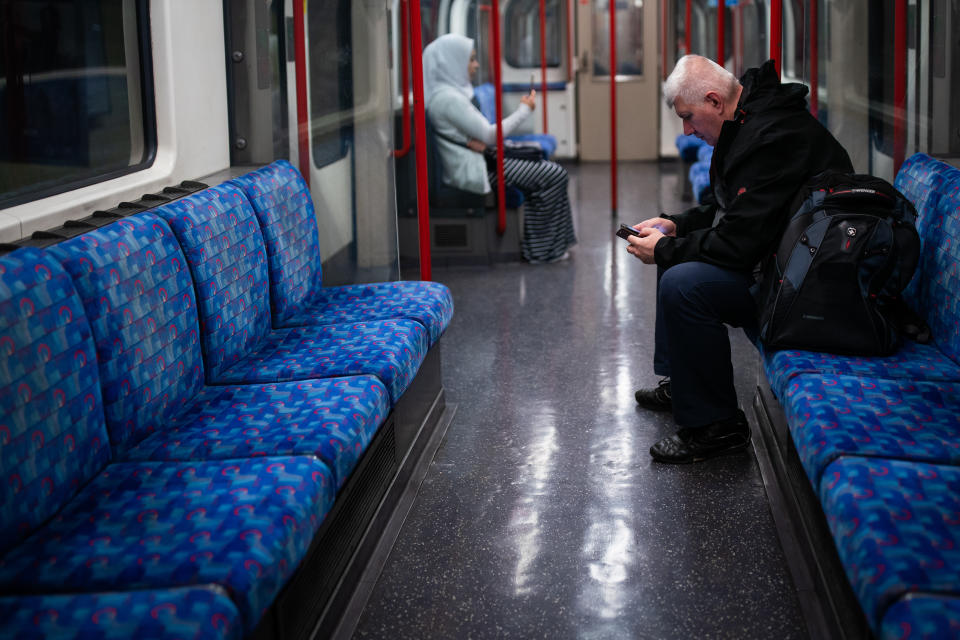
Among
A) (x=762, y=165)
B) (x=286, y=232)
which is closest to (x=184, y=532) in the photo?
(x=286, y=232)

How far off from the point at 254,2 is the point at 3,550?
2584 millimetres

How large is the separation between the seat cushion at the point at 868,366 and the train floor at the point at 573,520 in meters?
0.45

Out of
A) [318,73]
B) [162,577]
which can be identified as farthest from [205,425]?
[318,73]

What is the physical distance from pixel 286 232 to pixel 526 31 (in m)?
8.77

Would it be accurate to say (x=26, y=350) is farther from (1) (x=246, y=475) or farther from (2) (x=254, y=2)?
(2) (x=254, y=2)

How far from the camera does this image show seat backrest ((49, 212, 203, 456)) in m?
2.21

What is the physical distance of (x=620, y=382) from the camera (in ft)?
13.7

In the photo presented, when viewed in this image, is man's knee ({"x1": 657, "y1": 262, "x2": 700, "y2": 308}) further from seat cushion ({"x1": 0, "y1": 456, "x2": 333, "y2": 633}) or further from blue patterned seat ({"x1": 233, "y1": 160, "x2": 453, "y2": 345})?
seat cushion ({"x1": 0, "y1": 456, "x2": 333, "y2": 633})

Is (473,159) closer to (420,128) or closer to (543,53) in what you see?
(420,128)

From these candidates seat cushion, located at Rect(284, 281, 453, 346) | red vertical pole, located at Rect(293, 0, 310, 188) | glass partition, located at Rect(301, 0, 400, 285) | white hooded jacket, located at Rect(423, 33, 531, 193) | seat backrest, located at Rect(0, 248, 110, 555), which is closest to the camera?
seat backrest, located at Rect(0, 248, 110, 555)

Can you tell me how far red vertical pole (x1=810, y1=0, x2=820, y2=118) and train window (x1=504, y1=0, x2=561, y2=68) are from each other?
24.3 ft

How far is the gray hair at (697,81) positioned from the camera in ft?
10.7

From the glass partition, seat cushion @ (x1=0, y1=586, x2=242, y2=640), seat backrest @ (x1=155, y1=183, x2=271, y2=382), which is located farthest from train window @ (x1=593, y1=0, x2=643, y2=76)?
seat cushion @ (x1=0, y1=586, x2=242, y2=640)

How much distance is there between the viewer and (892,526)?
178 cm
